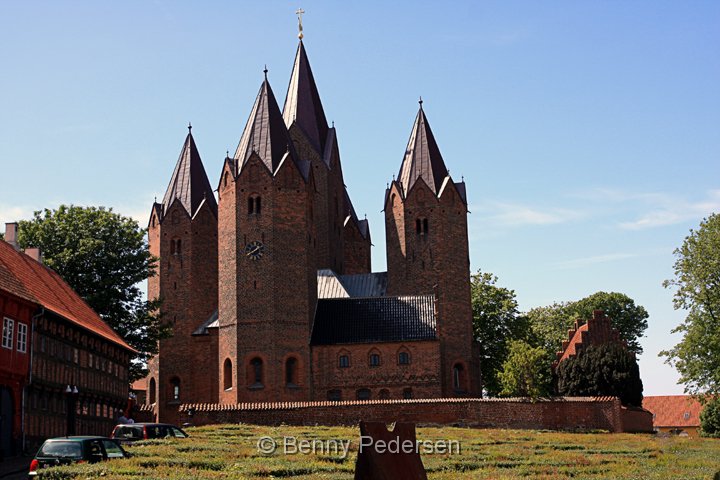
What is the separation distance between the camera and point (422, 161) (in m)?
63.2

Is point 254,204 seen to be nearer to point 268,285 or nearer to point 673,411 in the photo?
point 268,285

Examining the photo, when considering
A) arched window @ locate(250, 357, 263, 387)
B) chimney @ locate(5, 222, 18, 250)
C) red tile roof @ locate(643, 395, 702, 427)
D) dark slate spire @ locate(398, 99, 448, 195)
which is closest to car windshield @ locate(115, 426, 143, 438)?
chimney @ locate(5, 222, 18, 250)

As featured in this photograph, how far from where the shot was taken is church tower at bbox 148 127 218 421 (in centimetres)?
6044

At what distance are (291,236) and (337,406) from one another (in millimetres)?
16460

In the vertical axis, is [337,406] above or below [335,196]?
below

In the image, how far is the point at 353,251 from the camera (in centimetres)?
7462

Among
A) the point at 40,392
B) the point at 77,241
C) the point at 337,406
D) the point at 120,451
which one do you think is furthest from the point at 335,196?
Answer: the point at 120,451

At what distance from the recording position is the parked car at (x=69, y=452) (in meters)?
19.9

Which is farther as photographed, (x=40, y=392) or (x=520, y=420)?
(x=520, y=420)

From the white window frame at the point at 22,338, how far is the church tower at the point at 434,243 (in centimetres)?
3006

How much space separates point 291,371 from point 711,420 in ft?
78.8

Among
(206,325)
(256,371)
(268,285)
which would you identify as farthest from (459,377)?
(206,325)

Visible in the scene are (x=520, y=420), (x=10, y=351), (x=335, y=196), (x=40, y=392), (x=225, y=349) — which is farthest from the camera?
(x=335, y=196)

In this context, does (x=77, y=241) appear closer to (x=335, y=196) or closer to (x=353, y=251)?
(x=335, y=196)
